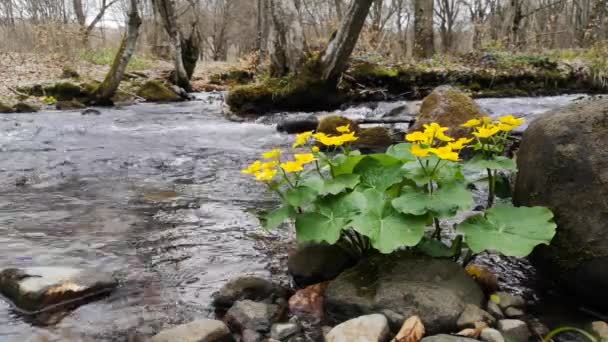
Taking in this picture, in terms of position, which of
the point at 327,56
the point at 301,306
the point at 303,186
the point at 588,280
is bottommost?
the point at 301,306

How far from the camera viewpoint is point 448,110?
5551 millimetres

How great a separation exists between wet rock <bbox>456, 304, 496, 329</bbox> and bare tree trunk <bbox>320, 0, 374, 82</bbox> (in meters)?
6.66

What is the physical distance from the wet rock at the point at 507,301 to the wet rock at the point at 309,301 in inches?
29.9

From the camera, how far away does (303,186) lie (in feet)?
7.18

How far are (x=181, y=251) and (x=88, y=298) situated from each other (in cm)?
67

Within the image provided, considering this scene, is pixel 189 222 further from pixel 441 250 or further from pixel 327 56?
pixel 327 56

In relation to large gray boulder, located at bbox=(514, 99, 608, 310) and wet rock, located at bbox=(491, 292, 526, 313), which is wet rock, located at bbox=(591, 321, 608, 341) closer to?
large gray boulder, located at bbox=(514, 99, 608, 310)

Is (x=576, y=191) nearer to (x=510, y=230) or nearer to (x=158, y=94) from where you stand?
(x=510, y=230)

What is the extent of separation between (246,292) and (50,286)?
898 millimetres

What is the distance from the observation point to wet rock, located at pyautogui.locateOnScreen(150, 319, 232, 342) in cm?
194

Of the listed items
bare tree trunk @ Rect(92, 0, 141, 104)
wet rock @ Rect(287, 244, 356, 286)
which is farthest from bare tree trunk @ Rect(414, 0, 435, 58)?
wet rock @ Rect(287, 244, 356, 286)

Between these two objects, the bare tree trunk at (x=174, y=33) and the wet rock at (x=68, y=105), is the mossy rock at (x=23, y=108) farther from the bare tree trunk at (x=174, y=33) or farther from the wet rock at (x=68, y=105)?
the bare tree trunk at (x=174, y=33)

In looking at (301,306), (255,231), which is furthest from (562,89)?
(301,306)

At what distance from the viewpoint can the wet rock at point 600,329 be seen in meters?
1.92
